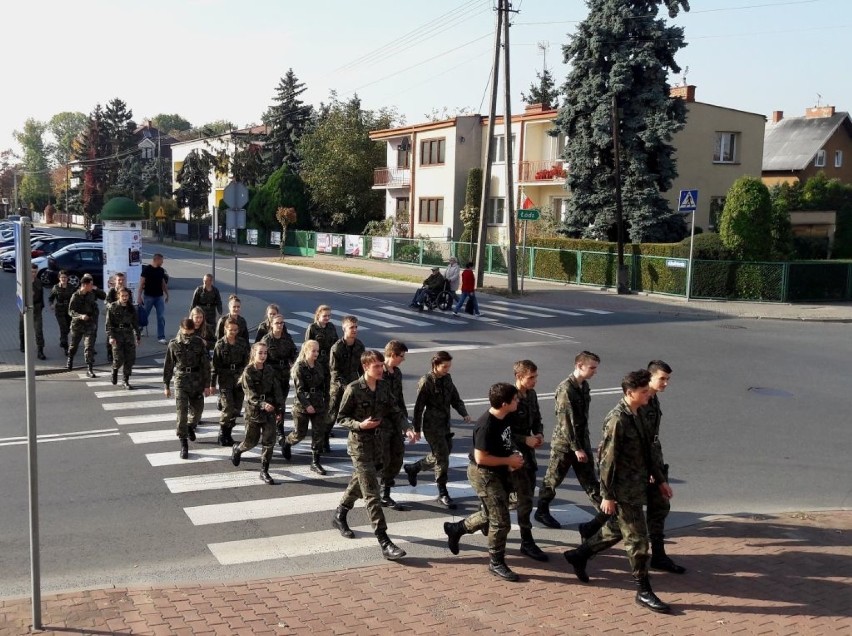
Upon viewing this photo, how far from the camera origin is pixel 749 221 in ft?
95.0

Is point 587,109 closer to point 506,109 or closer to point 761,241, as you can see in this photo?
point 506,109

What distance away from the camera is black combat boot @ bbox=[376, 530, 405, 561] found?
725 centimetres

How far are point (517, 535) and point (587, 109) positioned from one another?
31127 mm

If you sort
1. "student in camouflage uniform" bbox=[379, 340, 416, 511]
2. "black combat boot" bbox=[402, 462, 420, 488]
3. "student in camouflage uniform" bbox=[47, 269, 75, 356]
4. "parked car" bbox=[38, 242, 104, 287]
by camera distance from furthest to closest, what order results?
"parked car" bbox=[38, 242, 104, 287]
"student in camouflage uniform" bbox=[47, 269, 75, 356]
"black combat boot" bbox=[402, 462, 420, 488]
"student in camouflage uniform" bbox=[379, 340, 416, 511]

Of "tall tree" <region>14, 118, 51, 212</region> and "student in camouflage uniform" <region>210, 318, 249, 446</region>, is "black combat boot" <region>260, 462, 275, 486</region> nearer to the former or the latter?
"student in camouflage uniform" <region>210, 318, 249, 446</region>

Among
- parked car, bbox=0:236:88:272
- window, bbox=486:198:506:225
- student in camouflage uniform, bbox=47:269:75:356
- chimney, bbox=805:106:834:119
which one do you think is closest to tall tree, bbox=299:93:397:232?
window, bbox=486:198:506:225

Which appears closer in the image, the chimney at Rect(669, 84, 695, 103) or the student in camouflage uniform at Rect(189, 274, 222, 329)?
the student in camouflage uniform at Rect(189, 274, 222, 329)

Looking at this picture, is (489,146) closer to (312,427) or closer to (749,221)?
(749,221)

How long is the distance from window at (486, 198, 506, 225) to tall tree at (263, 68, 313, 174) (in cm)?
2893

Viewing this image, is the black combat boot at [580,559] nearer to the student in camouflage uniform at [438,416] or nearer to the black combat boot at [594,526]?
the black combat boot at [594,526]

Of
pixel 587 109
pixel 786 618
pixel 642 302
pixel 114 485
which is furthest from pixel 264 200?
pixel 786 618

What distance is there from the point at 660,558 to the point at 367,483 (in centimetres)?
251

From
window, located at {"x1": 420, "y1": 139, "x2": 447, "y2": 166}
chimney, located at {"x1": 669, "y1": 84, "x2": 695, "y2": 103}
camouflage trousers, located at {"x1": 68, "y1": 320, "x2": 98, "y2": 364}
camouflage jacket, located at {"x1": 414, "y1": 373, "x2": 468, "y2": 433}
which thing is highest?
chimney, located at {"x1": 669, "y1": 84, "x2": 695, "y2": 103}

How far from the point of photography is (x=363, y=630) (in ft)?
19.4
